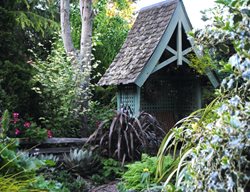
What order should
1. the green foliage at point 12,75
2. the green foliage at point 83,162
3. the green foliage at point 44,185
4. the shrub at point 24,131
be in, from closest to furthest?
the green foliage at point 44,185 → the green foliage at point 83,162 → the shrub at point 24,131 → the green foliage at point 12,75

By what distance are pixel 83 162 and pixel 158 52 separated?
2938 mm

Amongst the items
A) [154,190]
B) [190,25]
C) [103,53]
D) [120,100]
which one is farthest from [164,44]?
[103,53]

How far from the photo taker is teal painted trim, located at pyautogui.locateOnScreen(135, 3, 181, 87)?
6719mm

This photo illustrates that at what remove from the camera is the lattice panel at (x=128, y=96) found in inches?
286

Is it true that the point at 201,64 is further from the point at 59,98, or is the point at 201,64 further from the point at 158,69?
the point at 59,98

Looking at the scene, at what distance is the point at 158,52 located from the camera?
7.03 m

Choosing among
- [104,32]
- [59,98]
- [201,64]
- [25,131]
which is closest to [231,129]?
[25,131]

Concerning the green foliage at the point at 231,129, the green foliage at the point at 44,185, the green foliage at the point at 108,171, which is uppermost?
the green foliage at the point at 231,129

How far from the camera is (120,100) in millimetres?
7648

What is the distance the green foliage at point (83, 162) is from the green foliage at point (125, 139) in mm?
316

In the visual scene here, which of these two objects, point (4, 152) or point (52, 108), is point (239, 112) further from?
point (52, 108)

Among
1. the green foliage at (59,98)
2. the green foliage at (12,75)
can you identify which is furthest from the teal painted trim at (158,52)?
the green foliage at (12,75)

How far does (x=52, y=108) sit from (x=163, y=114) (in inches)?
112

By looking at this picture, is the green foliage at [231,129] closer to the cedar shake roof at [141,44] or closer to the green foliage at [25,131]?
the green foliage at [25,131]
